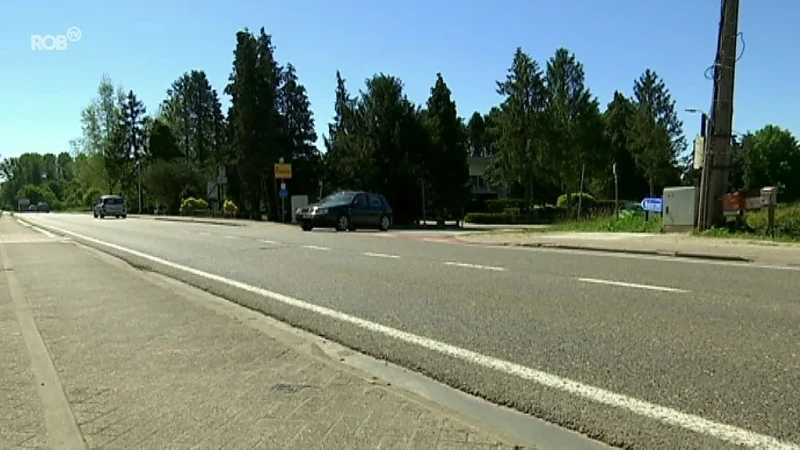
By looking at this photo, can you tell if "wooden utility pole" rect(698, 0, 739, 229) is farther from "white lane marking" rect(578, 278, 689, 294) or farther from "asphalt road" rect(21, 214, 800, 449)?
"white lane marking" rect(578, 278, 689, 294)

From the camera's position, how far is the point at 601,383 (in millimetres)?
5441

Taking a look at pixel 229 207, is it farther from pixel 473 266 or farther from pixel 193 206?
pixel 473 266

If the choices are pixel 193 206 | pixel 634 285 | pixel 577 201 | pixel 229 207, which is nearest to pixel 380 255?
pixel 634 285

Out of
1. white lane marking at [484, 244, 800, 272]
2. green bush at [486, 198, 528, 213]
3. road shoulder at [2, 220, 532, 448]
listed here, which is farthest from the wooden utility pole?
green bush at [486, 198, 528, 213]

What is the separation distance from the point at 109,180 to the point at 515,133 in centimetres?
5467

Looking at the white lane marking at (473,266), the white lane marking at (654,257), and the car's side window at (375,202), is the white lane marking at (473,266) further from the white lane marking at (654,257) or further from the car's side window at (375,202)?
the car's side window at (375,202)

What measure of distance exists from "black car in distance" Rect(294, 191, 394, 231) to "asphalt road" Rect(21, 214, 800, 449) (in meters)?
16.8

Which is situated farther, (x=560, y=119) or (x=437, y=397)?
(x=560, y=119)

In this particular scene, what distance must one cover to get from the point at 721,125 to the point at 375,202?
56.8ft

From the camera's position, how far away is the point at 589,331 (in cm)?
724

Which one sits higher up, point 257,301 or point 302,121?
point 302,121

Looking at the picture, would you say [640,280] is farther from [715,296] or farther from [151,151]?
[151,151]

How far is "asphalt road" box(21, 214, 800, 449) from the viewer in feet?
15.5

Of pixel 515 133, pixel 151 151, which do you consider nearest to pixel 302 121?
pixel 515 133
